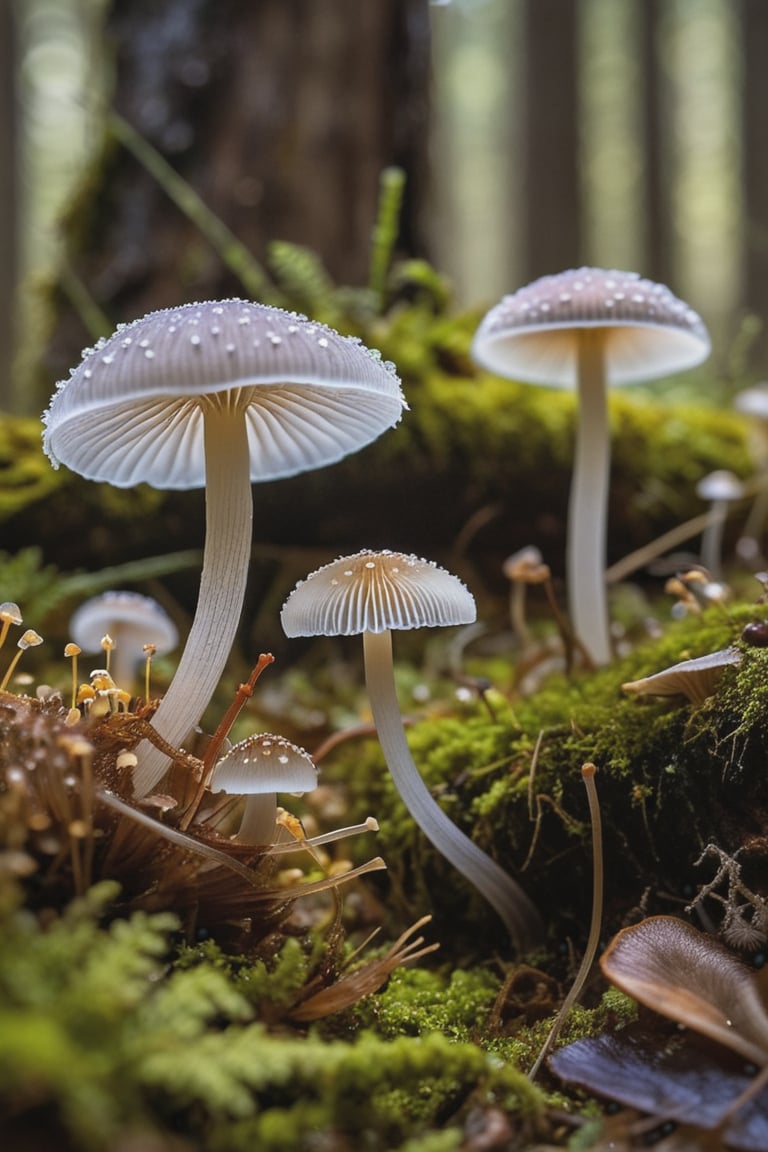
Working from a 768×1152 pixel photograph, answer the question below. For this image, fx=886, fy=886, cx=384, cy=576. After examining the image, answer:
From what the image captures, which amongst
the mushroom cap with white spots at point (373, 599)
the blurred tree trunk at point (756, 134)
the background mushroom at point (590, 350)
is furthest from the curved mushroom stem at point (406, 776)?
the blurred tree trunk at point (756, 134)

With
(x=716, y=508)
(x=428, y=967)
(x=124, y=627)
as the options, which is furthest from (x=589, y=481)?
(x=124, y=627)

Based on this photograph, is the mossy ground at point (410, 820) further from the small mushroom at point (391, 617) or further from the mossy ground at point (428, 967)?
the small mushroom at point (391, 617)

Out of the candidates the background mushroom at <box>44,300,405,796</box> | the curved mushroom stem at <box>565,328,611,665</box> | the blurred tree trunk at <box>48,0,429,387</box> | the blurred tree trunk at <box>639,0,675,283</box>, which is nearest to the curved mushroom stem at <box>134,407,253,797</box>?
the background mushroom at <box>44,300,405,796</box>

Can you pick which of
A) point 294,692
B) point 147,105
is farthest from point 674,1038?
point 147,105

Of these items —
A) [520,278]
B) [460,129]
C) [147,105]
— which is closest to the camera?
[147,105]

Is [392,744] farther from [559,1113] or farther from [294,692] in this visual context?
[294,692]

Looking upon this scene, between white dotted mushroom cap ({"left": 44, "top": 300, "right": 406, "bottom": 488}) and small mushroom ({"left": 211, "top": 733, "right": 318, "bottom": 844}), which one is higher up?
white dotted mushroom cap ({"left": 44, "top": 300, "right": 406, "bottom": 488})

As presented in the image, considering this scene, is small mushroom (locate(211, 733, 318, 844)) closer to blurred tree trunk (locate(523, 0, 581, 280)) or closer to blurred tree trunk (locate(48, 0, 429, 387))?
blurred tree trunk (locate(48, 0, 429, 387))
